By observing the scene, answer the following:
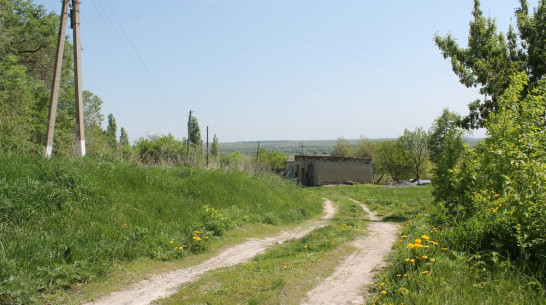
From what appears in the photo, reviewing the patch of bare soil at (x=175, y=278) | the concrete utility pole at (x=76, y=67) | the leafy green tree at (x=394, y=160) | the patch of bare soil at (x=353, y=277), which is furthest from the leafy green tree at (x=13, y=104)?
the leafy green tree at (x=394, y=160)

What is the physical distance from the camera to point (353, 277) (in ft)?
20.2

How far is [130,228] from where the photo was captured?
348 inches

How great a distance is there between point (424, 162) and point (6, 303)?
227 ft

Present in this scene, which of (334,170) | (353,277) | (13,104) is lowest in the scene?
(334,170)

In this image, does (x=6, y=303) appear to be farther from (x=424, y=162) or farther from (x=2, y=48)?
(x=424, y=162)

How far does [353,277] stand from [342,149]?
278 ft

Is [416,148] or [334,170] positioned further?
[416,148]

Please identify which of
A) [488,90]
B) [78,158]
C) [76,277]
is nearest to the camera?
[76,277]

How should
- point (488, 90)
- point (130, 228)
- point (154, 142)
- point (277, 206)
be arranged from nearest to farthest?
point (130, 228) < point (488, 90) < point (277, 206) < point (154, 142)

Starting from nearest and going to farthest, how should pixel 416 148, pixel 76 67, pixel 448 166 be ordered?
1. pixel 448 166
2. pixel 76 67
3. pixel 416 148

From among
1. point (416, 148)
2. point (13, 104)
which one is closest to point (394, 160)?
point (416, 148)

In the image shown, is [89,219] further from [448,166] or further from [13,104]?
[13,104]

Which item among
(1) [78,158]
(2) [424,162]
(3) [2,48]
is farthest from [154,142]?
(1) [78,158]


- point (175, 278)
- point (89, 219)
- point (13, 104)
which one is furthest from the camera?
point (13, 104)
